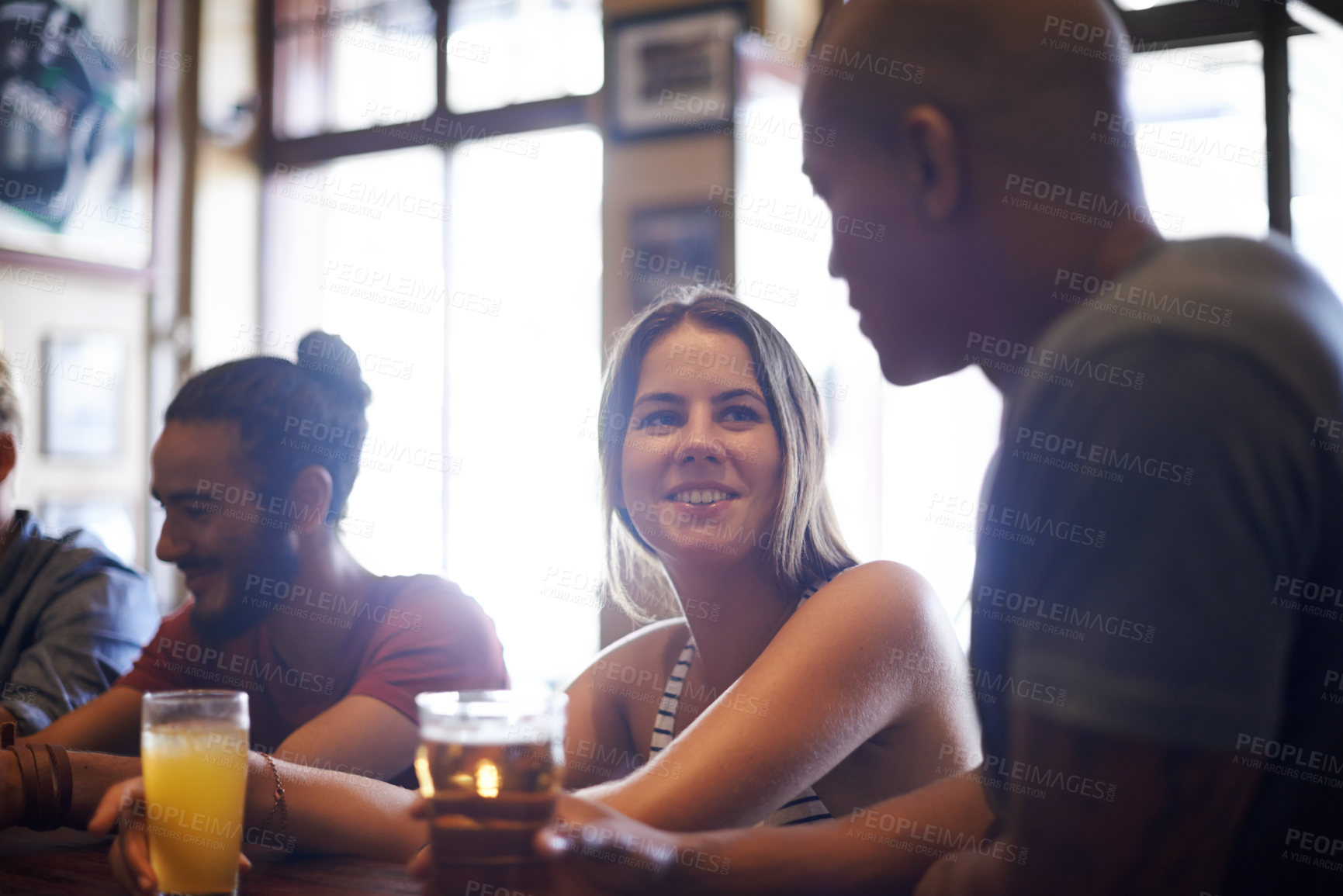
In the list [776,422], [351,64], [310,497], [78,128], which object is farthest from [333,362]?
[351,64]

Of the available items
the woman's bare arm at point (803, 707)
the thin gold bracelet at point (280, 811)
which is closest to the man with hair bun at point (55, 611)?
the thin gold bracelet at point (280, 811)

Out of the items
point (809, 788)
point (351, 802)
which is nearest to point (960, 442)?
point (809, 788)

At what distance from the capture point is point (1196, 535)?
61cm

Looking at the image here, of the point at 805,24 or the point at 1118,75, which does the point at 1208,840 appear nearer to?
the point at 1118,75

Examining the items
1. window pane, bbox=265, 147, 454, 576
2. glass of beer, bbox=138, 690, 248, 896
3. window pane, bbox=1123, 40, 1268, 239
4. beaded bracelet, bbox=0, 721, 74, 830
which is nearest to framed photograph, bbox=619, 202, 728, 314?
window pane, bbox=265, 147, 454, 576

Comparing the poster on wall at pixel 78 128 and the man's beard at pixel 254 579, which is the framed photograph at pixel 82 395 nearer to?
the poster on wall at pixel 78 128

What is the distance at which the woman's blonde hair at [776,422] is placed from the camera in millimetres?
1534

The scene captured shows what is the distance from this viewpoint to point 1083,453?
25.2 inches

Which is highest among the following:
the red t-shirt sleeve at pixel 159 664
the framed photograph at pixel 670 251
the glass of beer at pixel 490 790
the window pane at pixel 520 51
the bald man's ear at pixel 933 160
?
the window pane at pixel 520 51

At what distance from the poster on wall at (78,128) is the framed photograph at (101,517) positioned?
987 millimetres

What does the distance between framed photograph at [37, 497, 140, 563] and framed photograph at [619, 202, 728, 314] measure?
7.67ft

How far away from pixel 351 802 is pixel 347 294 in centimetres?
419

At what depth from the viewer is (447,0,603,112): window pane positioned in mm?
4383

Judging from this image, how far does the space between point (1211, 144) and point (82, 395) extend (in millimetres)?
4204
